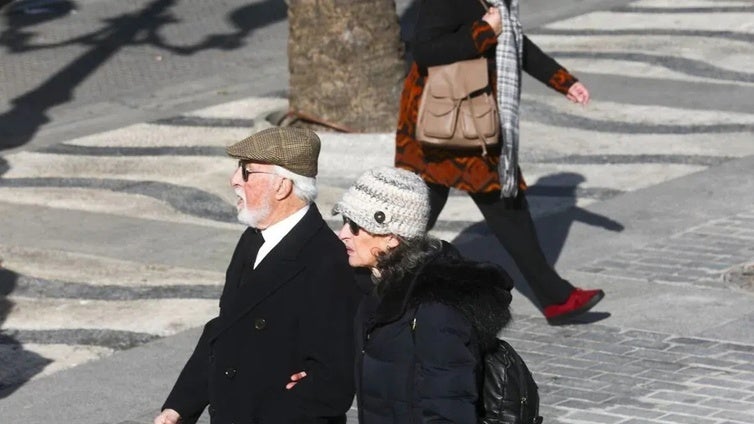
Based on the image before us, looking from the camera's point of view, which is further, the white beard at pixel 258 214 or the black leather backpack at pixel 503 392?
the white beard at pixel 258 214

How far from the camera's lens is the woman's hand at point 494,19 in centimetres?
799

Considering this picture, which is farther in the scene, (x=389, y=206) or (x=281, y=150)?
(x=281, y=150)

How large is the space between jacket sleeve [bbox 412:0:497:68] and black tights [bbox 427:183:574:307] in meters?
0.71

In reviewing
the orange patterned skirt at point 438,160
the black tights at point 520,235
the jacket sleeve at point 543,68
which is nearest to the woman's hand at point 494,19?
the jacket sleeve at point 543,68

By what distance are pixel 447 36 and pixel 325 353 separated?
3.35 m

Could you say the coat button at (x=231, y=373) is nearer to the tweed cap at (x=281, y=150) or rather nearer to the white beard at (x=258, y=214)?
the white beard at (x=258, y=214)

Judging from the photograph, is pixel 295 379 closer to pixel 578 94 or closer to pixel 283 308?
pixel 283 308

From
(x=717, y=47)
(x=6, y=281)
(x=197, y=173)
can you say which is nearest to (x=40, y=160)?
(x=197, y=173)

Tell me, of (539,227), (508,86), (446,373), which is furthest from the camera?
(539,227)

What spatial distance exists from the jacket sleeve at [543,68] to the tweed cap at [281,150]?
3339mm

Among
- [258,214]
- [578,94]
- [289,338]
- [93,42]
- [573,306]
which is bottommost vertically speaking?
[93,42]

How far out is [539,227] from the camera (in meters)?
10.6

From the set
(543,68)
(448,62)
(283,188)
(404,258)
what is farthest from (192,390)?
(543,68)

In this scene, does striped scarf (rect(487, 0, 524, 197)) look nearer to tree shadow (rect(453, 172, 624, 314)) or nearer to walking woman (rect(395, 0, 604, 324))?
walking woman (rect(395, 0, 604, 324))
